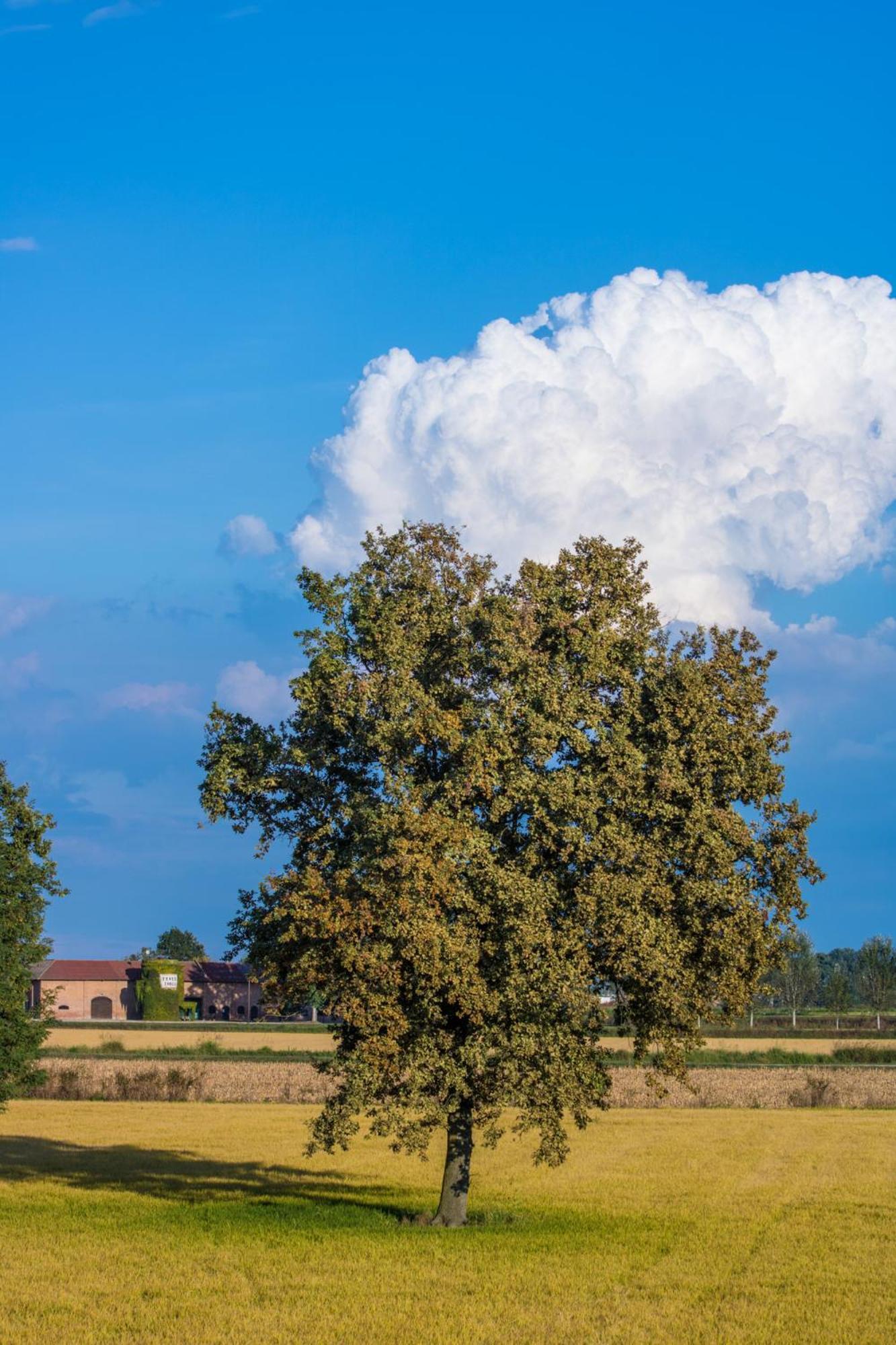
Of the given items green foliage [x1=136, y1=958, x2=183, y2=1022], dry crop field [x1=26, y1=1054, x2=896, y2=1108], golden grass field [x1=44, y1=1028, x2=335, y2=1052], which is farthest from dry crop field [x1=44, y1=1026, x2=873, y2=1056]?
green foliage [x1=136, y1=958, x2=183, y2=1022]

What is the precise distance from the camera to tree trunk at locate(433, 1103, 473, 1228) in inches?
1326

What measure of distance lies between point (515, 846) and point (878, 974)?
549ft

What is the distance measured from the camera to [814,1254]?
30.5 metres

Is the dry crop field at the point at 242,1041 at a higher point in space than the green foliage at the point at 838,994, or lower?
lower

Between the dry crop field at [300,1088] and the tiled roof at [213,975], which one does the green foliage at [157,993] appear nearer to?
the tiled roof at [213,975]

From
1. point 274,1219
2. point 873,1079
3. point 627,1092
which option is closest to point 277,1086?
point 627,1092

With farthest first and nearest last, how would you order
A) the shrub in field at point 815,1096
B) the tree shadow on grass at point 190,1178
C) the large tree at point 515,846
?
the shrub in field at point 815,1096 < the tree shadow on grass at point 190,1178 < the large tree at point 515,846

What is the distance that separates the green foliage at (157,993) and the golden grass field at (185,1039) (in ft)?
94.5

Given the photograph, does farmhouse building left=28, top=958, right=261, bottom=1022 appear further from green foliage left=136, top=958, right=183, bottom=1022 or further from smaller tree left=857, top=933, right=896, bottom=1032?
smaller tree left=857, top=933, right=896, bottom=1032

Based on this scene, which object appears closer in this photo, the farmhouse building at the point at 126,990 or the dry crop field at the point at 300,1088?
the dry crop field at the point at 300,1088

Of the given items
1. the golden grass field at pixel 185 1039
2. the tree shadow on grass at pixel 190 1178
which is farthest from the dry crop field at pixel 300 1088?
the golden grass field at pixel 185 1039

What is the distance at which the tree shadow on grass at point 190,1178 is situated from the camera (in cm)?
3891

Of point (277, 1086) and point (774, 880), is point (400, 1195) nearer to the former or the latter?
point (774, 880)

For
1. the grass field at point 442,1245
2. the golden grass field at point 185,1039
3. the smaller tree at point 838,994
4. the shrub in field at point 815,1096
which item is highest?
the smaller tree at point 838,994
